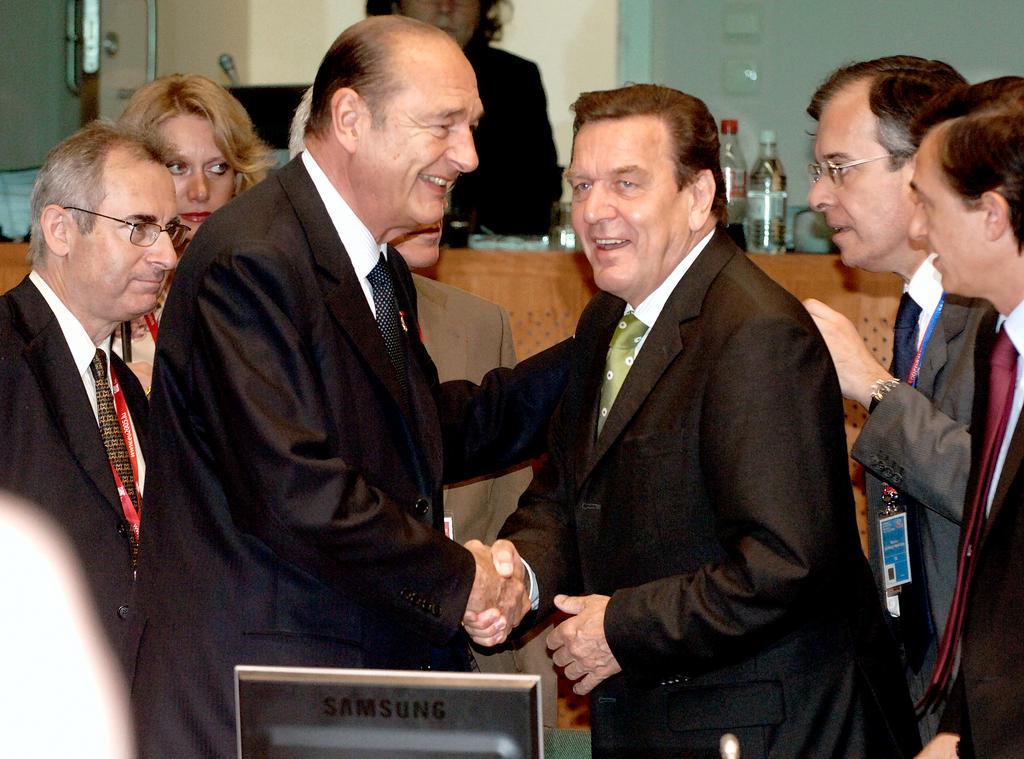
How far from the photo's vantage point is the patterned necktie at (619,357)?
2254mm

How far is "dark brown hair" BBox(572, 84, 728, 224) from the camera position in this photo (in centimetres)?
221

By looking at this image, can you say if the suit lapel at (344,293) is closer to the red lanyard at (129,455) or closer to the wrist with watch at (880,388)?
the red lanyard at (129,455)

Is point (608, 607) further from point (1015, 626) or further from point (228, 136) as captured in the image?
point (228, 136)

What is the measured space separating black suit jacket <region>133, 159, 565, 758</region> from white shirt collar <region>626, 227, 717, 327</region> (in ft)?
1.66

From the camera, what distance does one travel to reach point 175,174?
353cm

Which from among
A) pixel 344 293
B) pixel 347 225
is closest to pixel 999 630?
pixel 344 293

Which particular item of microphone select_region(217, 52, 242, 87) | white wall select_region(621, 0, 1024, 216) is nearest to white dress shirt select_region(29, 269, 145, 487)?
white wall select_region(621, 0, 1024, 216)

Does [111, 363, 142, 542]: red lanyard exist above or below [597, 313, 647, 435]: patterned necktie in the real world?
below

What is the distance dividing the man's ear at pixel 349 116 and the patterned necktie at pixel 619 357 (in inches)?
24.6

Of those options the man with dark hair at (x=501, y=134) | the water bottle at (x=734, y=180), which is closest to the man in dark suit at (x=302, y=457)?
the water bottle at (x=734, y=180)

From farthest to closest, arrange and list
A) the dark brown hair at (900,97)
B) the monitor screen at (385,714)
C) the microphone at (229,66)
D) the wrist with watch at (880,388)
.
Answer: the microphone at (229,66) → the dark brown hair at (900,97) → the wrist with watch at (880,388) → the monitor screen at (385,714)

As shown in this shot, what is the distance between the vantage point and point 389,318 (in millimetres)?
2238

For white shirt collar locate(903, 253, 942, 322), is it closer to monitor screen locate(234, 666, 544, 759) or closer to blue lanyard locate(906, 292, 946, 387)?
blue lanyard locate(906, 292, 946, 387)

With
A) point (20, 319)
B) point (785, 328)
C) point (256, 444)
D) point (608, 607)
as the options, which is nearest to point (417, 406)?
point (256, 444)
